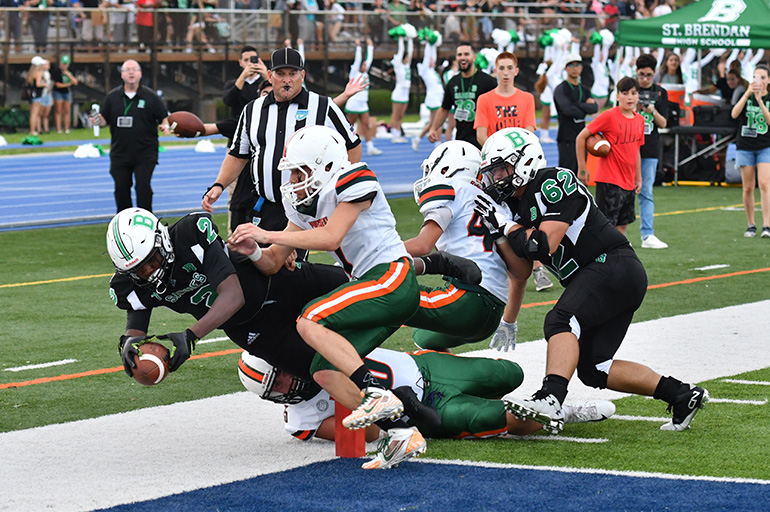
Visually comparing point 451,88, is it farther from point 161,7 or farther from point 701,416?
point 161,7

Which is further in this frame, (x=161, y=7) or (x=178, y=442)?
(x=161, y=7)

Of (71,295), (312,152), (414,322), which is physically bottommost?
(71,295)

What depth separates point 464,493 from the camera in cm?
464

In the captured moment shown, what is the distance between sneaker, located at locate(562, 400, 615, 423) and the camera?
5.60 metres

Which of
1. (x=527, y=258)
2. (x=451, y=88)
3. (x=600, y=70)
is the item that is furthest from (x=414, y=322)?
(x=600, y=70)

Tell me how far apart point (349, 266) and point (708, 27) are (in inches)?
529

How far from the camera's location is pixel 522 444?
542cm

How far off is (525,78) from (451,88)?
23221 millimetres

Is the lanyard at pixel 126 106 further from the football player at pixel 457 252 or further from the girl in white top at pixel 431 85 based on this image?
the girl in white top at pixel 431 85

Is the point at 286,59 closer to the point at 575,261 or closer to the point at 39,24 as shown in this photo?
the point at 575,261

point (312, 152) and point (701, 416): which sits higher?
point (312, 152)

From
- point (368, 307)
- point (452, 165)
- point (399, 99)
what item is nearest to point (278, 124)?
point (452, 165)

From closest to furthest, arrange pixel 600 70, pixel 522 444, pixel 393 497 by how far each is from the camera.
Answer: pixel 393 497 → pixel 522 444 → pixel 600 70

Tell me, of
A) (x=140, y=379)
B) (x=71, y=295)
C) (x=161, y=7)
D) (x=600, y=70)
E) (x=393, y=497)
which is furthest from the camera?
(x=600, y=70)
